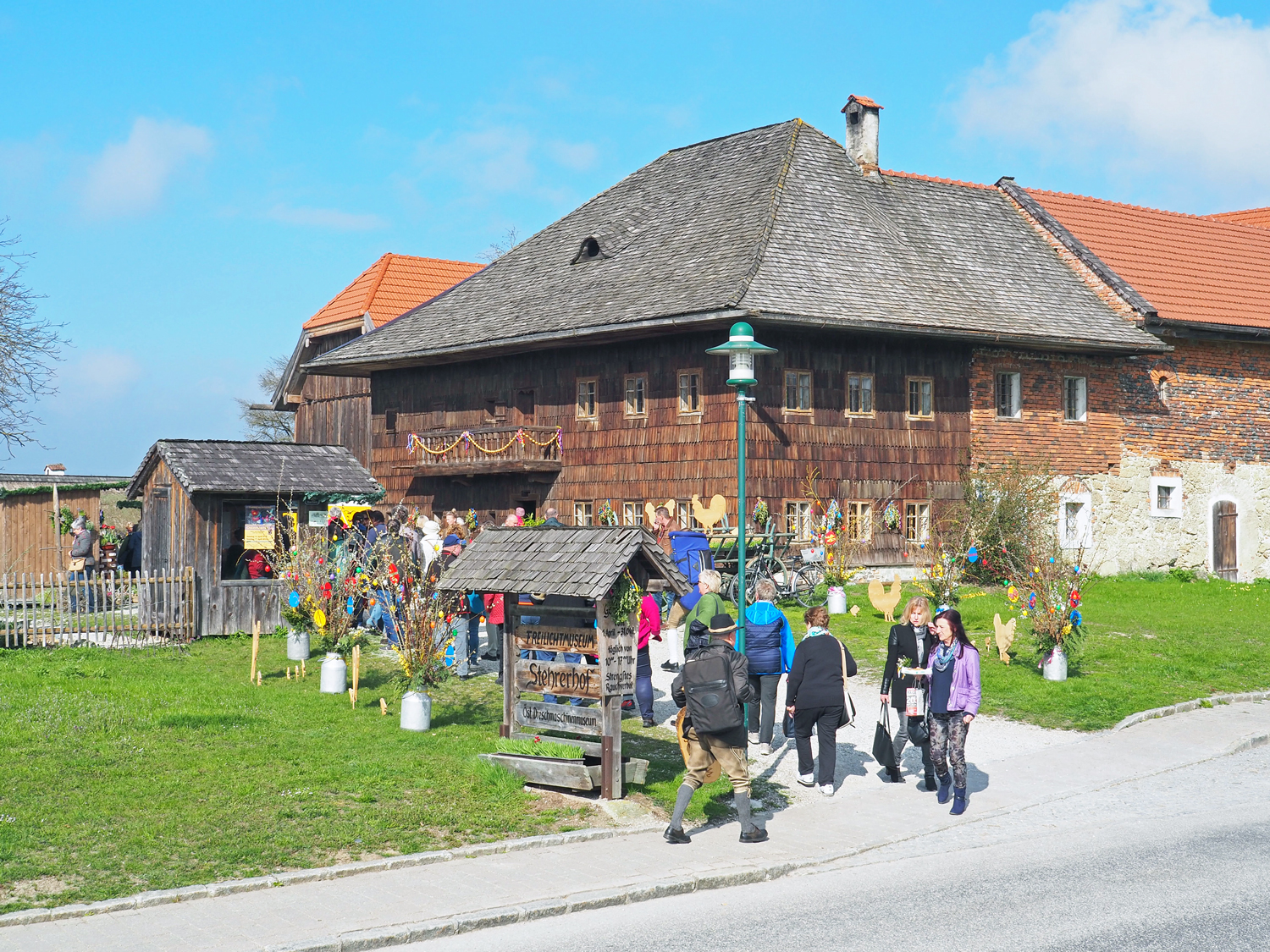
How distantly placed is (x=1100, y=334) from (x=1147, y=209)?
361 inches

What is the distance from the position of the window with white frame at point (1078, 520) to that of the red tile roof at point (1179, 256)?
4.86 metres

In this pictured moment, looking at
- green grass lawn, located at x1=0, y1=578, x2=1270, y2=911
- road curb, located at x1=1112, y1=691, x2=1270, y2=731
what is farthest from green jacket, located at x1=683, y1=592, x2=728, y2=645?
road curb, located at x1=1112, y1=691, x2=1270, y2=731

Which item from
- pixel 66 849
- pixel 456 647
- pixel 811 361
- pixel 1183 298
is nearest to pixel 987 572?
pixel 811 361

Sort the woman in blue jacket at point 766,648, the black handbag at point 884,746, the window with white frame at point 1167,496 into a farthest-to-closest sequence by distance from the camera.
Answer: the window with white frame at point 1167,496
the woman in blue jacket at point 766,648
the black handbag at point 884,746

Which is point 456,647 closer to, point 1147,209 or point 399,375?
point 399,375

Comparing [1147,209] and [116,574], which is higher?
[1147,209]

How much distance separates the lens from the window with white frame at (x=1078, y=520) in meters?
31.2

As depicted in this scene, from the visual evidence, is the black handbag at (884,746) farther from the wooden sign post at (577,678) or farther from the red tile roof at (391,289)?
the red tile roof at (391,289)

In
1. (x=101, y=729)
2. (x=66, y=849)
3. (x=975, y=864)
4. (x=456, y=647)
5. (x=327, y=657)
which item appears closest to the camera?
(x=66, y=849)

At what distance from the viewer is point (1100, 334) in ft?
98.3

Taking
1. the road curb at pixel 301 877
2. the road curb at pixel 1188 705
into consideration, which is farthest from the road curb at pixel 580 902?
the road curb at pixel 1188 705

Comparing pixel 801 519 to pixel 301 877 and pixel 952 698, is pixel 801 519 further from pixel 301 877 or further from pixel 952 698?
pixel 301 877

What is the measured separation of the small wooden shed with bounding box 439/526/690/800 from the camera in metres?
10.9

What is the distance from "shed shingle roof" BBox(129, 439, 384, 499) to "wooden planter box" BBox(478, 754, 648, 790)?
10611 millimetres
